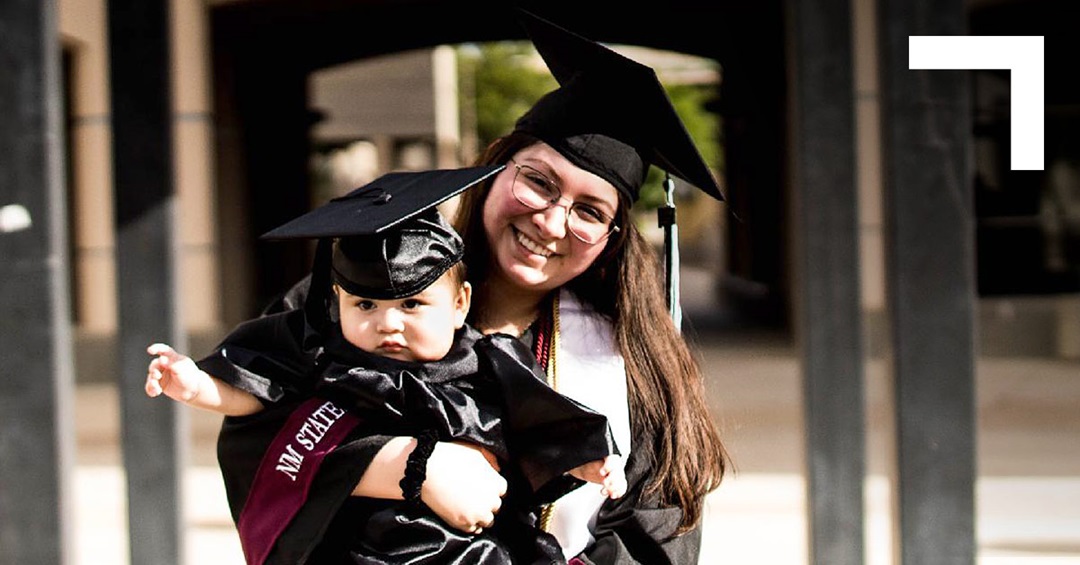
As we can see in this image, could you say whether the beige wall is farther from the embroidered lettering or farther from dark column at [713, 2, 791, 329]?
the embroidered lettering

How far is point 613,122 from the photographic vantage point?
2.16 metres

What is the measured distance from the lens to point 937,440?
11.1 feet

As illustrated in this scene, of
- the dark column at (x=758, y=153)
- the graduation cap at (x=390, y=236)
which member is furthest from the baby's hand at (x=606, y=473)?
the dark column at (x=758, y=153)

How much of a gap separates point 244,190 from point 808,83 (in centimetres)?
894

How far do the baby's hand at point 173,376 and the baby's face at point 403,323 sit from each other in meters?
0.23

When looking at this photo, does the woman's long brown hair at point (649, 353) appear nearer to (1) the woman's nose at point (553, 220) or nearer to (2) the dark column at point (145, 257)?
(1) the woman's nose at point (553, 220)

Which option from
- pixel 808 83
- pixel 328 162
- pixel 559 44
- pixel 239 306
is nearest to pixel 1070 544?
pixel 808 83

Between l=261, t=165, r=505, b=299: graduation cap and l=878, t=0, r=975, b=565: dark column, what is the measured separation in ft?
5.83

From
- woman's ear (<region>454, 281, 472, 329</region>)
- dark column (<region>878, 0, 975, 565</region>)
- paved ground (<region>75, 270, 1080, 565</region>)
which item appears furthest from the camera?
paved ground (<region>75, 270, 1080, 565</region>)

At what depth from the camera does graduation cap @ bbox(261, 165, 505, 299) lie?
5.90 feet

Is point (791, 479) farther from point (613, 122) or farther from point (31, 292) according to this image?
point (613, 122)

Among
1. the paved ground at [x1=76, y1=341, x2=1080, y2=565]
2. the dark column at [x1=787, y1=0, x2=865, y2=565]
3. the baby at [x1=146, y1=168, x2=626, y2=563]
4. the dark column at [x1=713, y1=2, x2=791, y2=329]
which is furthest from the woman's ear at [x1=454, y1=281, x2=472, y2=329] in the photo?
the dark column at [x1=713, y1=2, x2=791, y2=329]

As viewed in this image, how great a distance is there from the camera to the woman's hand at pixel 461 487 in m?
1.80

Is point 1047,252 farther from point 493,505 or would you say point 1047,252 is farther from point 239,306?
point 493,505
